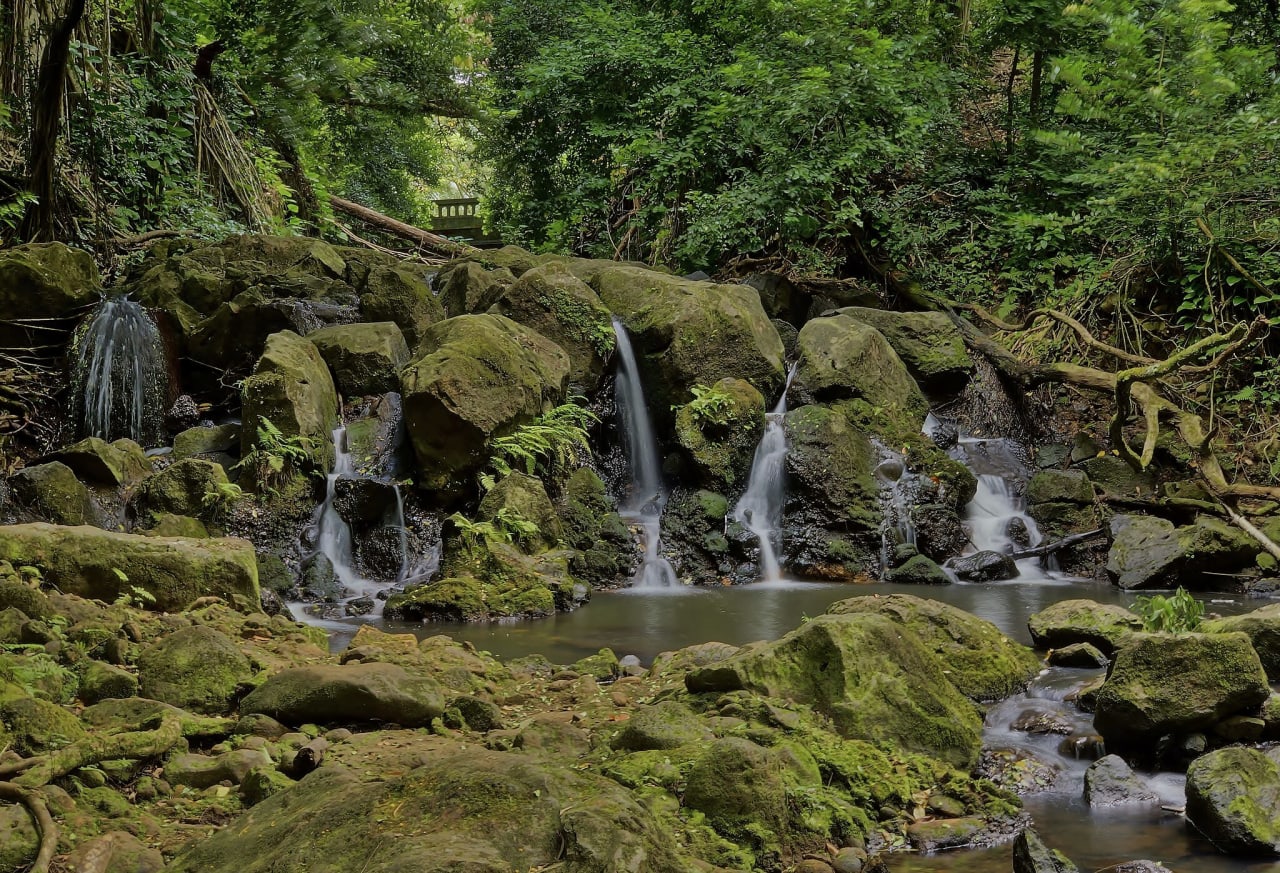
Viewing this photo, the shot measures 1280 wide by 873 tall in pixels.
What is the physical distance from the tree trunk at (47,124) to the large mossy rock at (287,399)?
8.62 feet

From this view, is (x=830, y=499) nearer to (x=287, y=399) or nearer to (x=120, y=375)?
(x=287, y=399)

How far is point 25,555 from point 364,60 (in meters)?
14.1

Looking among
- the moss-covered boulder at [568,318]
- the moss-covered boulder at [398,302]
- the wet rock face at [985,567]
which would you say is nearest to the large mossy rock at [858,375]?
the wet rock face at [985,567]

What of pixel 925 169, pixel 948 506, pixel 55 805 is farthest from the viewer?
pixel 925 169

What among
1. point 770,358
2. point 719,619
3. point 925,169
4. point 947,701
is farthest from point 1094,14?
point 947,701

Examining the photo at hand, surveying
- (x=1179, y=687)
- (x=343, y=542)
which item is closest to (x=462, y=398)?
(x=343, y=542)

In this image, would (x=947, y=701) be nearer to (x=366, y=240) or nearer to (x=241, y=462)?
(x=241, y=462)

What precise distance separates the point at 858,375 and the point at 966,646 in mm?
6063

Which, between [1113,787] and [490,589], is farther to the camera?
[490,589]

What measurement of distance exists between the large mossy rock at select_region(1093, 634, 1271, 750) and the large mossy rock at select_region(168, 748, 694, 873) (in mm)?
2611

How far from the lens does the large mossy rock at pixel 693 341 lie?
37.5 feet

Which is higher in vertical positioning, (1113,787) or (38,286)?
(38,286)

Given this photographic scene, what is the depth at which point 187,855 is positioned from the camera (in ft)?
9.85

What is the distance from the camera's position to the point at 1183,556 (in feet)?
30.5
